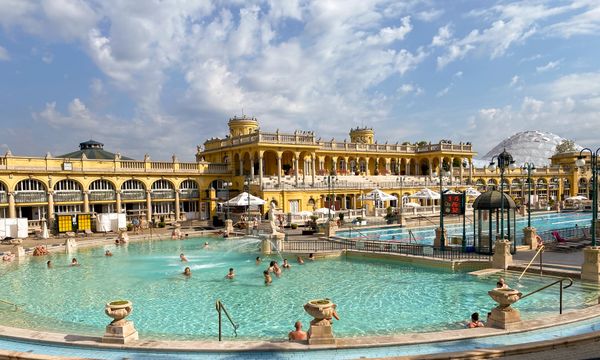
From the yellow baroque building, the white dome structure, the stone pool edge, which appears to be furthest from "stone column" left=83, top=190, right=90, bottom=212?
the white dome structure

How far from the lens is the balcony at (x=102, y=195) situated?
43094mm

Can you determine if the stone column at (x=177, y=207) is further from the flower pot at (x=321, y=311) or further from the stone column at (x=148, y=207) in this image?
the flower pot at (x=321, y=311)

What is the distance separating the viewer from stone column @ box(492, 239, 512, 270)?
2035cm

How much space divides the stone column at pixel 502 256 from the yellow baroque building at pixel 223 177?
21900 mm

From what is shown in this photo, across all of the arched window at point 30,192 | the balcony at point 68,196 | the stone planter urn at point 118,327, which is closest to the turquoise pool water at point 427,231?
the stone planter urn at point 118,327

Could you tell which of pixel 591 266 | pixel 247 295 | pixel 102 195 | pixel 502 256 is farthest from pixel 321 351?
pixel 102 195

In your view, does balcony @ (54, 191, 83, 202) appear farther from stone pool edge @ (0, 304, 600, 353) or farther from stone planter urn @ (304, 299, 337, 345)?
stone planter urn @ (304, 299, 337, 345)

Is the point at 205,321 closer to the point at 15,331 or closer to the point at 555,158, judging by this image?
the point at 15,331

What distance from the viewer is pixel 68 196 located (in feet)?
137

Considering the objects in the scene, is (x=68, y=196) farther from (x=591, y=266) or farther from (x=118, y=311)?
(x=591, y=266)

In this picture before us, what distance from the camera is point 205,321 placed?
14734 mm

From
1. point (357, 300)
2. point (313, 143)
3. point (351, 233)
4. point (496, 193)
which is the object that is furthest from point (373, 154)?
point (357, 300)

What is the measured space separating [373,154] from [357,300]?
2011 inches

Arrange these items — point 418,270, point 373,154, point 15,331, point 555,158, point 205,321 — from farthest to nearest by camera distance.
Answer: point 555,158 < point 373,154 < point 418,270 < point 205,321 < point 15,331
